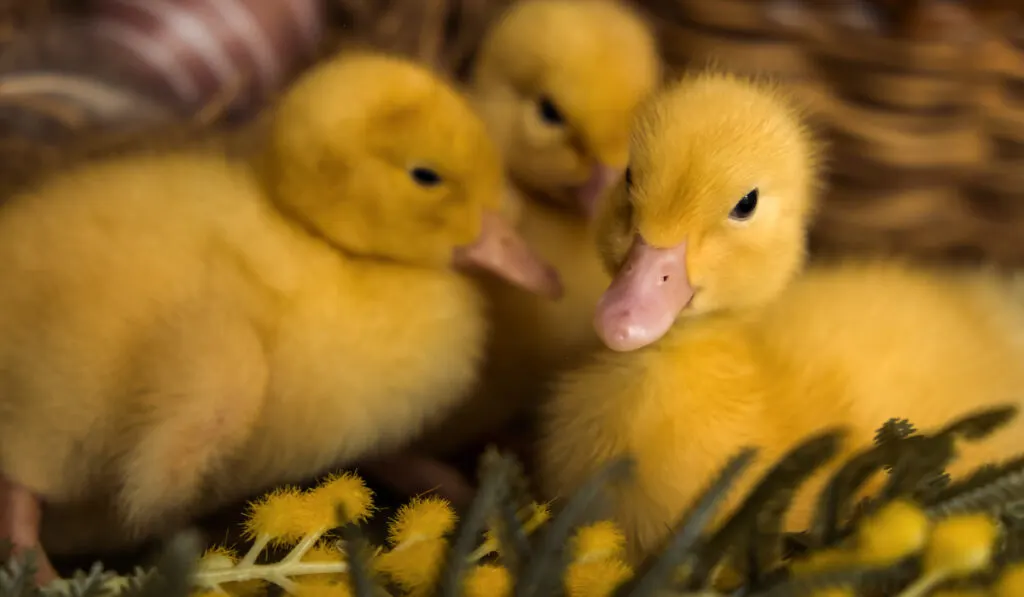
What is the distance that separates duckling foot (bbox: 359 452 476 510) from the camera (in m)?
0.85

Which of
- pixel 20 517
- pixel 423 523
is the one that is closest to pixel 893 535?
pixel 423 523

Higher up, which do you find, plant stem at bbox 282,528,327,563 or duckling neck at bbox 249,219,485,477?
duckling neck at bbox 249,219,485,477

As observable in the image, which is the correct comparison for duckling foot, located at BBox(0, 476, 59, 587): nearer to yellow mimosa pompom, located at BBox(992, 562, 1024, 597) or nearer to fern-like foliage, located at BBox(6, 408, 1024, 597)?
fern-like foliage, located at BBox(6, 408, 1024, 597)

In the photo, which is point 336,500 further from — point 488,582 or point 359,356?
point 359,356

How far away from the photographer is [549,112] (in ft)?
3.09

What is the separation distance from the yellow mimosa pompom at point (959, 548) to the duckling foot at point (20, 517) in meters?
0.55

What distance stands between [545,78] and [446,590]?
1.90 feet

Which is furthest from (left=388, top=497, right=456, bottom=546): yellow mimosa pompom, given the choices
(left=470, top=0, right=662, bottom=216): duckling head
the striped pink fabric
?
the striped pink fabric

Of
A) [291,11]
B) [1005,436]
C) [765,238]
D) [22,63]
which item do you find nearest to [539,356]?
[765,238]

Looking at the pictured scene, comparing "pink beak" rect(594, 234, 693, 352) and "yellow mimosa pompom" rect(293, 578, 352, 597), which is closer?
"yellow mimosa pompom" rect(293, 578, 352, 597)

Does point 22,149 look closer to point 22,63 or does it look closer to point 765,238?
point 22,63

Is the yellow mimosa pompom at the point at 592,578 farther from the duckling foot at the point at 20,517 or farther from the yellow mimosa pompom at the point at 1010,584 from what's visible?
the duckling foot at the point at 20,517

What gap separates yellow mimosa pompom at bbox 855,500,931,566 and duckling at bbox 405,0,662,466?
0.43m

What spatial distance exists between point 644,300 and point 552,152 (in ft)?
1.06
